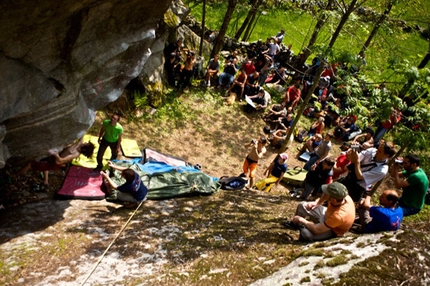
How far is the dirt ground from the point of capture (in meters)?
3.85

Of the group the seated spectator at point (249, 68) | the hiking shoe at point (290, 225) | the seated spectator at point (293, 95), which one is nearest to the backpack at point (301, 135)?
the seated spectator at point (293, 95)

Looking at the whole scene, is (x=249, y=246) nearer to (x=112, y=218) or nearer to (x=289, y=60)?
(x=112, y=218)

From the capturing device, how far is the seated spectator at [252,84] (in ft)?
50.1

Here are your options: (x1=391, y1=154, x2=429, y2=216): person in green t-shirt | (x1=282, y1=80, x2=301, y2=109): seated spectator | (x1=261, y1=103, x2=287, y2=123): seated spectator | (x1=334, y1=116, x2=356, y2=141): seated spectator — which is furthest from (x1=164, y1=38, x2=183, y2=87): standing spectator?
(x1=391, y1=154, x2=429, y2=216): person in green t-shirt

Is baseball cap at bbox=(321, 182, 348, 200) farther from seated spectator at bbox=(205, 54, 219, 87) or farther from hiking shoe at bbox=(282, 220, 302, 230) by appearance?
seated spectator at bbox=(205, 54, 219, 87)

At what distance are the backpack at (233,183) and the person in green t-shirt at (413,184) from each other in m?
3.94

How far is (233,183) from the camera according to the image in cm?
920

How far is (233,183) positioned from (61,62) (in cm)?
526

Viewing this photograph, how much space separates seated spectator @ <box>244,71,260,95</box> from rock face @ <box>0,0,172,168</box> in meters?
7.87

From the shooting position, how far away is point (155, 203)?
7.43 metres

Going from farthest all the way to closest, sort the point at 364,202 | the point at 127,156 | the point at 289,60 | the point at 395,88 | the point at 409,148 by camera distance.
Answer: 1. the point at 289,60
2. the point at 127,156
3. the point at 409,148
4. the point at 395,88
5. the point at 364,202

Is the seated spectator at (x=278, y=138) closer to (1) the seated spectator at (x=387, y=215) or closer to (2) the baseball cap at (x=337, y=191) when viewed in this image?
(1) the seated spectator at (x=387, y=215)

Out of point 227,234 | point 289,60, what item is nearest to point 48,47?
point 227,234

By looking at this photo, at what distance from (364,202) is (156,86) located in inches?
353
